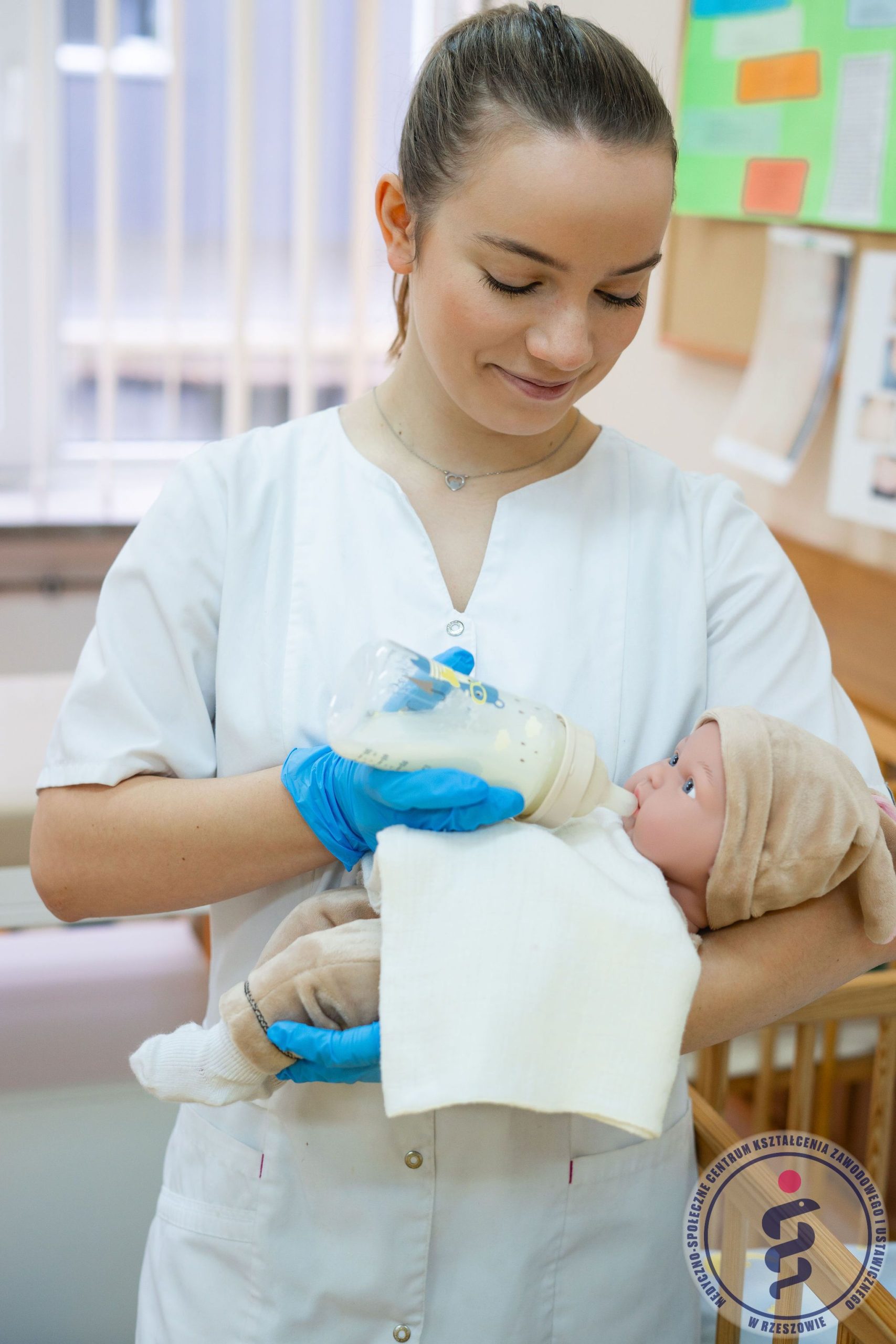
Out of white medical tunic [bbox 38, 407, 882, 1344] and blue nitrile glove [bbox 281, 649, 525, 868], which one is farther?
white medical tunic [bbox 38, 407, 882, 1344]

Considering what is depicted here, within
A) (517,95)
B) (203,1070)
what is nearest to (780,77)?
(517,95)

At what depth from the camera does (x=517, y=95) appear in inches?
37.3

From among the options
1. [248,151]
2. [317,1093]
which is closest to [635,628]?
[317,1093]

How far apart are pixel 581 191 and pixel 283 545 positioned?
0.39 metres

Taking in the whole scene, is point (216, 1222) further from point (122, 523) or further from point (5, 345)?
point (5, 345)

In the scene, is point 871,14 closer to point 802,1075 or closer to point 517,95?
point 517,95

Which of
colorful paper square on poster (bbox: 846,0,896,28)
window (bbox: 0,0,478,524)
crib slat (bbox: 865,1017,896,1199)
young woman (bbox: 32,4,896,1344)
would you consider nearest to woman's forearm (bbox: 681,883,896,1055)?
young woman (bbox: 32,4,896,1344)

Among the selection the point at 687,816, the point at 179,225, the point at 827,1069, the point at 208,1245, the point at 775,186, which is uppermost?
the point at 775,186

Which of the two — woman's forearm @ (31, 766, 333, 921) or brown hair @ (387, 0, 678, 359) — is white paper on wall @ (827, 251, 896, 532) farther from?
woman's forearm @ (31, 766, 333, 921)

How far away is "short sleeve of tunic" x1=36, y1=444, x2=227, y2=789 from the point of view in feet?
3.24

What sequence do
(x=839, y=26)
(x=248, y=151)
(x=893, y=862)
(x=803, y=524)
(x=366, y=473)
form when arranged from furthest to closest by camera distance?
(x=248, y=151)
(x=803, y=524)
(x=839, y=26)
(x=366, y=473)
(x=893, y=862)

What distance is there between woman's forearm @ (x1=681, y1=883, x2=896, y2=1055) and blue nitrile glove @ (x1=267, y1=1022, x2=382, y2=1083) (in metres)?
0.24

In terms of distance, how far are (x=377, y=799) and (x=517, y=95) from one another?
0.56 m

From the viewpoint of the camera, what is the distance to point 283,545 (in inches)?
42.4
